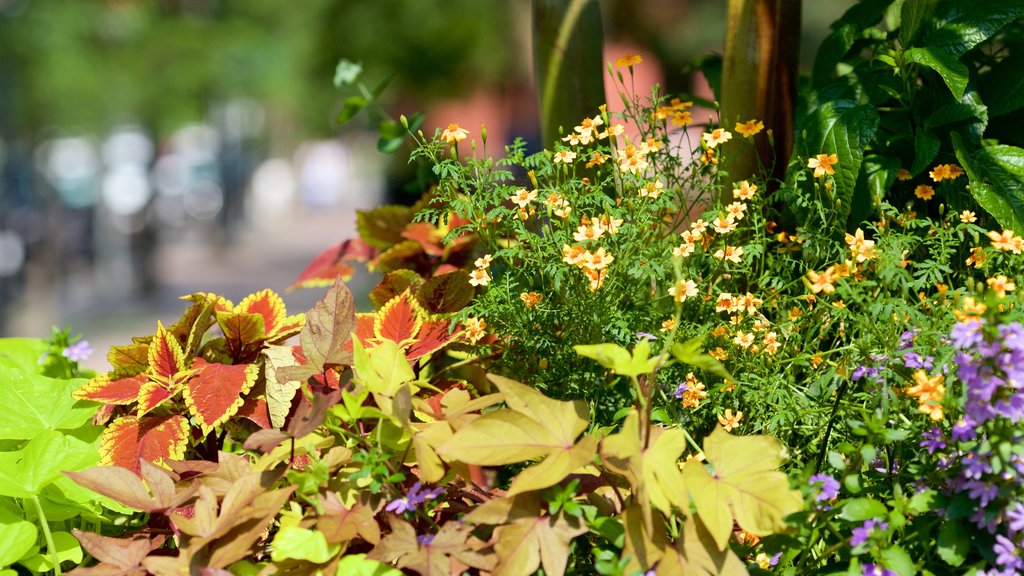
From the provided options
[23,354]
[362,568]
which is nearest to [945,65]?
[362,568]

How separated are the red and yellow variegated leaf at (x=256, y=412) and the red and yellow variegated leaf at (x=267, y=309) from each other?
0.46 feet

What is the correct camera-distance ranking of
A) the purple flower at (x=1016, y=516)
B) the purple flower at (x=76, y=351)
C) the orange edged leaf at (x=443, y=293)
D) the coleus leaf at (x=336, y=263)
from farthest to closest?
the coleus leaf at (x=336, y=263)
the purple flower at (x=76, y=351)
the orange edged leaf at (x=443, y=293)
the purple flower at (x=1016, y=516)

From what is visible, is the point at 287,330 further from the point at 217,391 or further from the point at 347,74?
the point at 347,74

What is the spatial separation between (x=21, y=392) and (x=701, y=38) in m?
14.6

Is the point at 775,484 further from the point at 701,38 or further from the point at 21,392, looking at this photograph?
the point at 701,38

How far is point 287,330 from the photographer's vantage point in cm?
154

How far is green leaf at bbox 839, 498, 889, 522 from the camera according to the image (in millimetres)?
1035

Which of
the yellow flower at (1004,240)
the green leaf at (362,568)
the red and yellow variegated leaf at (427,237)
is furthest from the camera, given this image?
the red and yellow variegated leaf at (427,237)

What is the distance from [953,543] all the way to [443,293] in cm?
83

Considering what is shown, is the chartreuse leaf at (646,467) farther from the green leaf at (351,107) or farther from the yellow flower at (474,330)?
the green leaf at (351,107)

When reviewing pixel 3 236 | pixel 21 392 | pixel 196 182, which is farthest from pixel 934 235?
pixel 196 182

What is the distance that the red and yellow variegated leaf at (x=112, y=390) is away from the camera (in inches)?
54.6

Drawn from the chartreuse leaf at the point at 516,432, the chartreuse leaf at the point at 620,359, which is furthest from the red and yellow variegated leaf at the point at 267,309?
the chartreuse leaf at the point at 620,359

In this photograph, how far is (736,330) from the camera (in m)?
1.36
